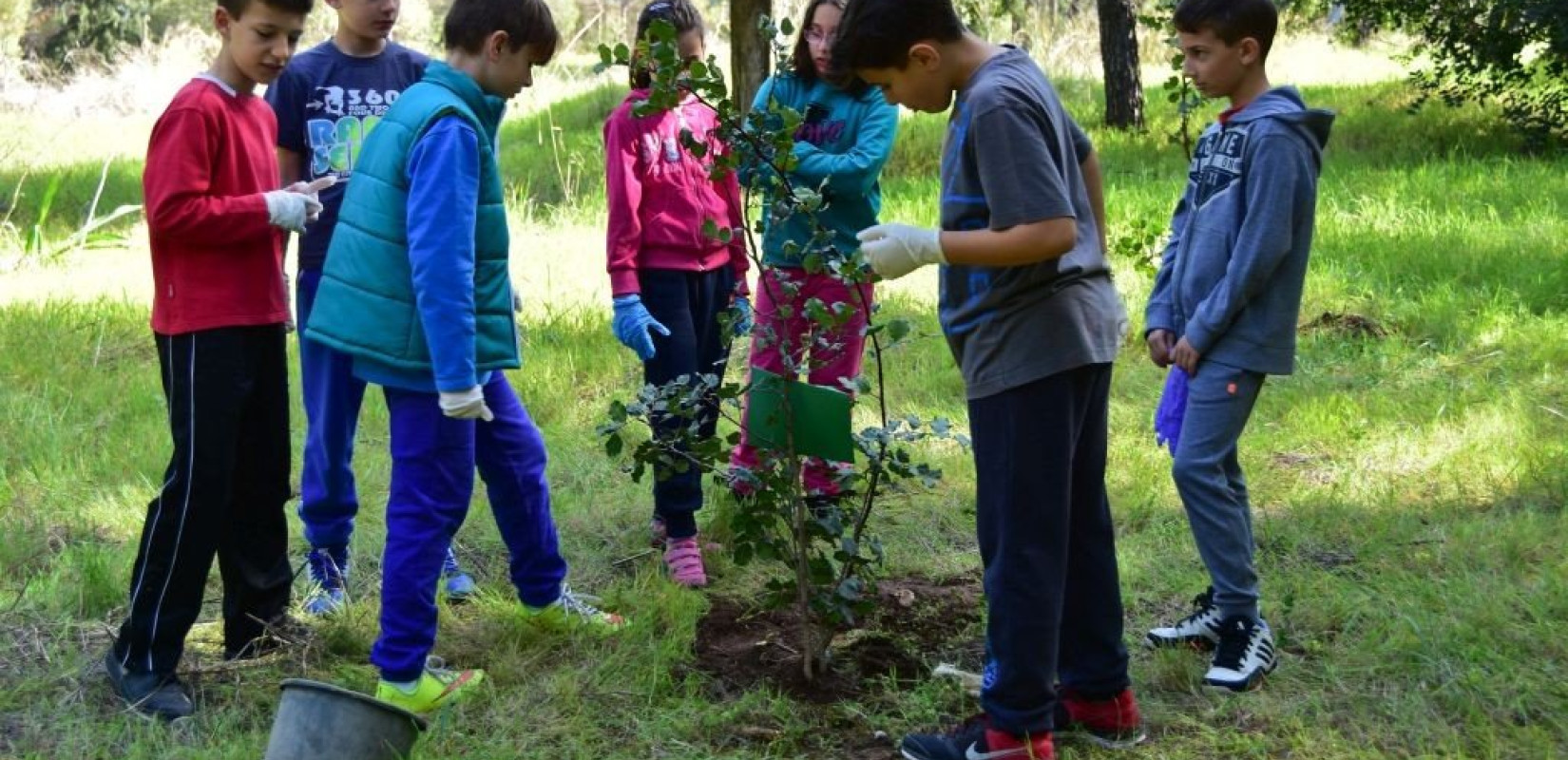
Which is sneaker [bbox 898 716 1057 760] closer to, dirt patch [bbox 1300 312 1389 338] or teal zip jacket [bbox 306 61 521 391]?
teal zip jacket [bbox 306 61 521 391]

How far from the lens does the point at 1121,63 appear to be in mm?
11445

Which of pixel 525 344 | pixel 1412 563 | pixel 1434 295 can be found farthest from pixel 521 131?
pixel 1412 563

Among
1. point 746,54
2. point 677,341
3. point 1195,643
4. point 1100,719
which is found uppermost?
point 746,54

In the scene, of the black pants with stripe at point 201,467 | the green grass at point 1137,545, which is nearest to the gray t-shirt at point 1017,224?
→ the green grass at point 1137,545

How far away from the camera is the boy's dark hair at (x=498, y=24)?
3.18m

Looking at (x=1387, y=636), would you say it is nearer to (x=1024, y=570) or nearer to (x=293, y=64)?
(x=1024, y=570)

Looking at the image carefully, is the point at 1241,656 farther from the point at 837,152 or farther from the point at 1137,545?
the point at 837,152

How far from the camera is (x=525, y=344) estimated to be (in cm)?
661

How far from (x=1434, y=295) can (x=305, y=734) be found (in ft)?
18.0

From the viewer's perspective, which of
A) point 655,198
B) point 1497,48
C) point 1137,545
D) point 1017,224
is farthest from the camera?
point 1497,48

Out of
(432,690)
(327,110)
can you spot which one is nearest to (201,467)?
(432,690)

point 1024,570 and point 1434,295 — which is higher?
point 1024,570

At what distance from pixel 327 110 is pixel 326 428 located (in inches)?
32.3

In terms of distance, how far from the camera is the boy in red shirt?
3.28 m
